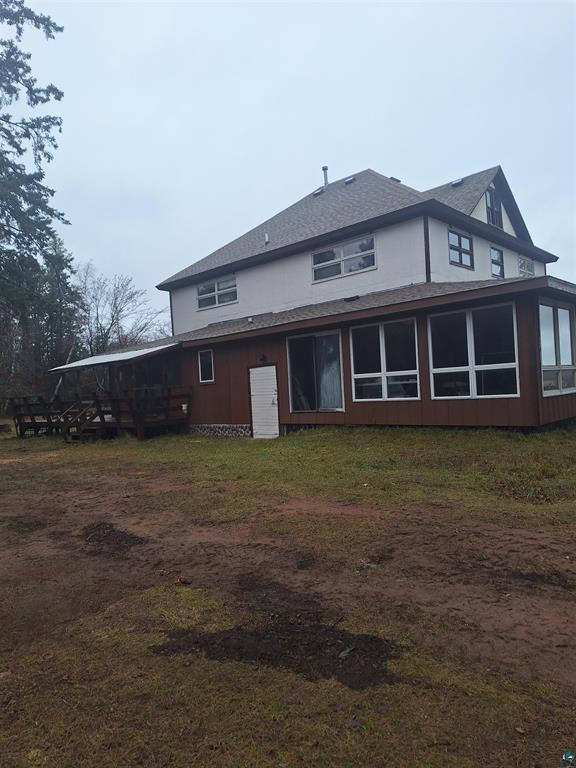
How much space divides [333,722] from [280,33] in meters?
22.0

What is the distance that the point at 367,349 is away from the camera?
39.9 ft

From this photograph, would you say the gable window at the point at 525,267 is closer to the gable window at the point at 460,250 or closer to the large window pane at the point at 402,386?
the gable window at the point at 460,250

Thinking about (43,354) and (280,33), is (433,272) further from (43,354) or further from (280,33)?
(43,354)

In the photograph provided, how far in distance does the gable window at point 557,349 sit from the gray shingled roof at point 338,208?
4.57 meters

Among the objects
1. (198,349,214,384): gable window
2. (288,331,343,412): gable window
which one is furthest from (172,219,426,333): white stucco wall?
(198,349,214,384): gable window

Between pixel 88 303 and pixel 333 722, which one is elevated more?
pixel 88 303

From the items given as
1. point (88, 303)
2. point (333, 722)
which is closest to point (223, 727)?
point (333, 722)

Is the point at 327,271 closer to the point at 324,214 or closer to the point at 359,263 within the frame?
the point at 359,263

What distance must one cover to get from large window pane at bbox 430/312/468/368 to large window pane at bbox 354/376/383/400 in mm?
1456

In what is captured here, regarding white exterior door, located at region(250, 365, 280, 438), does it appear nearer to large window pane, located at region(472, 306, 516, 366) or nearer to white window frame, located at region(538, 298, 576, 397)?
large window pane, located at region(472, 306, 516, 366)

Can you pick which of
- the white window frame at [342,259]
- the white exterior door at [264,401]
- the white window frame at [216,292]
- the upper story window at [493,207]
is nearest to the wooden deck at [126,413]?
the white exterior door at [264,401]

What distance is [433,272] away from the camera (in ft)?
44.0

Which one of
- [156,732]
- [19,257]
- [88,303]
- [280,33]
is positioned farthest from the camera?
[88,303]

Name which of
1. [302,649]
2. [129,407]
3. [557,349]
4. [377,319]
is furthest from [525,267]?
[302,649]
